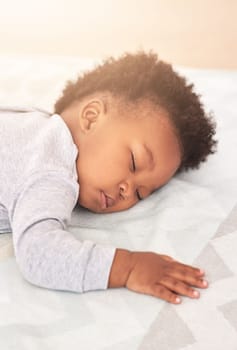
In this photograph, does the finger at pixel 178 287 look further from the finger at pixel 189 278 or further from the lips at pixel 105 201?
the lips at pixel 105 201

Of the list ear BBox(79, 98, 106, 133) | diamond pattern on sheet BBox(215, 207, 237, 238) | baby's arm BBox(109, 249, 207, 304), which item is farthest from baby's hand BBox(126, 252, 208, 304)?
ear BBox(79, 98, 106, 133)

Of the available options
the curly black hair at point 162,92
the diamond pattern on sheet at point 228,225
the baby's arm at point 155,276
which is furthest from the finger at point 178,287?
the curly black hair at point 162,92

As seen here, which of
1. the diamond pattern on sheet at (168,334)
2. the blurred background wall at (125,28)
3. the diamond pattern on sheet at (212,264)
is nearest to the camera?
the diamond pattern on sheet at (168,334)

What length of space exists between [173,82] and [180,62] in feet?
2.27

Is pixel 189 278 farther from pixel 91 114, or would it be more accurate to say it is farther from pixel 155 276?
pixel 91 114

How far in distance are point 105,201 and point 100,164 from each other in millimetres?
62

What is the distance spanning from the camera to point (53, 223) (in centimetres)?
90

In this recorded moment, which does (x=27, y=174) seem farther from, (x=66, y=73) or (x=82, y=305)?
(x=66, y=73)

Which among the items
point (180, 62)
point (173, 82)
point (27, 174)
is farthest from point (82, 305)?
point (180, 62)

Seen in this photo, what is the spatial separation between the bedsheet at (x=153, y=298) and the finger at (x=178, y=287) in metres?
0.01

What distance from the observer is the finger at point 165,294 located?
2.66 ft

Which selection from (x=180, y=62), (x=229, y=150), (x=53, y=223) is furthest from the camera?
(x=180, y=62)

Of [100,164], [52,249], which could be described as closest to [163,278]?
[52,249]

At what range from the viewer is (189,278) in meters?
0.84
